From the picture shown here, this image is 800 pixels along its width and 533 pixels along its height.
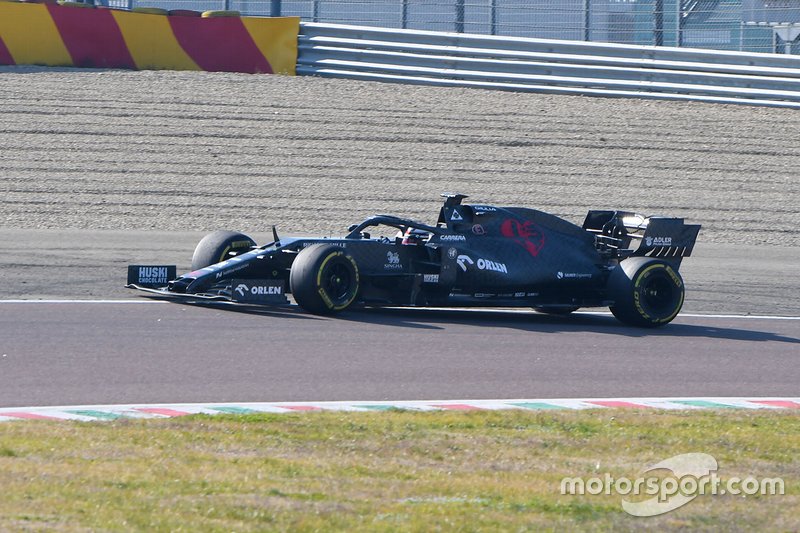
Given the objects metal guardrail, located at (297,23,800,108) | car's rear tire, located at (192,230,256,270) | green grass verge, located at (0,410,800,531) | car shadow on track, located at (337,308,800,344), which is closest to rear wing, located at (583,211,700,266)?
car shadow on track, located at (337,308,800,344)

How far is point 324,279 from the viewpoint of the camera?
11375 mm

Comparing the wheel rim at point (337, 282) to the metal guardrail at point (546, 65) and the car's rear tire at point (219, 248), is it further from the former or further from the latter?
the metal guardrail at point (546, 65)

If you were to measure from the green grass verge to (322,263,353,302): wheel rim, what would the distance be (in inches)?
147

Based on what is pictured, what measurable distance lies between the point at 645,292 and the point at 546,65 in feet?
36.4

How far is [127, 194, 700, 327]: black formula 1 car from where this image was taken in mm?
11594

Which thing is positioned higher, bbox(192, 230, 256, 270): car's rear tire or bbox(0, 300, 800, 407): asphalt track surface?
bbox(192, 230, 256, 270): car's rear tire

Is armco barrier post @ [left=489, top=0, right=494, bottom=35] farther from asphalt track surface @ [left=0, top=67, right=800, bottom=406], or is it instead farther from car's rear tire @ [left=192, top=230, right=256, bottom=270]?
car's rear tire @ [left=192, top=230, right=256, bottom=270]

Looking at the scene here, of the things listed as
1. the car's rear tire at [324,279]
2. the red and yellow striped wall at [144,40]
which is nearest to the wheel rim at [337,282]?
the car's rear tire at [324,279]

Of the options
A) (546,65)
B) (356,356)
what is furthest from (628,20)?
(356,356)

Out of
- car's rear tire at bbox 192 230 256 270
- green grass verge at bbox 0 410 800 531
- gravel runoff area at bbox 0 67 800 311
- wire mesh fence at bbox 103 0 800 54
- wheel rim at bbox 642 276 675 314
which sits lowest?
green grass verge at bbox 0 410 800 531

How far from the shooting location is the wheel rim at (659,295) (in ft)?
40.7

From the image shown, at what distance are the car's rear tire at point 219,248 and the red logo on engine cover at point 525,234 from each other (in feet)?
8.36

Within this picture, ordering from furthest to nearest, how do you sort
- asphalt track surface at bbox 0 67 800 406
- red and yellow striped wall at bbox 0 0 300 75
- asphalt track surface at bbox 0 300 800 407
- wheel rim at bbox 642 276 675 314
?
red and yellow striped wall at bbox 0 0 300 75, wheel rim at bbox 642 276 675 314, asphalt track surface at bbox 0 67 800 406, asphalt track surface at bbox 0 300 800 407

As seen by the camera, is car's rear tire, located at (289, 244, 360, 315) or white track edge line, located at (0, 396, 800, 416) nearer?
white track edge line, located at (0, 396, 800, 416)
